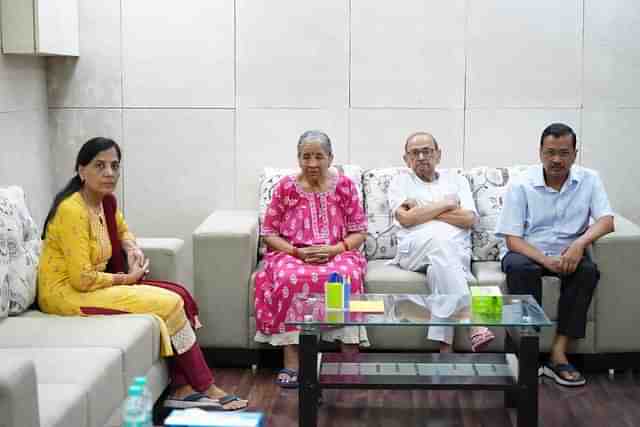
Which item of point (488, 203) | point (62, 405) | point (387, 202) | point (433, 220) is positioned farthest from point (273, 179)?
point (62, 405)

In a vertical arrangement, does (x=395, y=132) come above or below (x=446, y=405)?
above

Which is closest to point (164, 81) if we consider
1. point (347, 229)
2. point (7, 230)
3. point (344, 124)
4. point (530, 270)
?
point (344, 124)

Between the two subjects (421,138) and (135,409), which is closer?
(135,409)

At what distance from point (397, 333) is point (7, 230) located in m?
1.88

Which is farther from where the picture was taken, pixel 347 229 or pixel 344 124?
pixel 344 124

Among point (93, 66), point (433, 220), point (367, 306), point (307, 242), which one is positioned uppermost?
point (93, 66)

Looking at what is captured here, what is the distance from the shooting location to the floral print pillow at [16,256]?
4074 millimetres

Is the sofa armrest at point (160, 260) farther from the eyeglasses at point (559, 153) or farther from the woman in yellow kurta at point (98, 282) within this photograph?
the eyeglasses at point (559, 153)

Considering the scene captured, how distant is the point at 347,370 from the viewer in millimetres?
4066

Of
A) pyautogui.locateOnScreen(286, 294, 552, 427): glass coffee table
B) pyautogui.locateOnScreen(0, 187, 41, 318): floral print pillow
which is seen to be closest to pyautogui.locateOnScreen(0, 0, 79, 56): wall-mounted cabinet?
pyautogui.locateOnScreen(0, 187, 41, 318): floral print pillow

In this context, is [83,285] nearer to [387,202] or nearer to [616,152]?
[387,202]

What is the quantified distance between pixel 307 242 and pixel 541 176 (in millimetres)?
1197

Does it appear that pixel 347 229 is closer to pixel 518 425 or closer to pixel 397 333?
pixel 397 333

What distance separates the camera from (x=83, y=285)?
4.18 m
